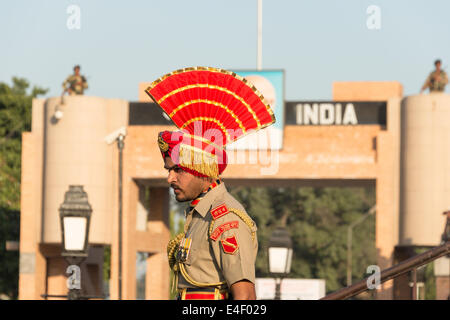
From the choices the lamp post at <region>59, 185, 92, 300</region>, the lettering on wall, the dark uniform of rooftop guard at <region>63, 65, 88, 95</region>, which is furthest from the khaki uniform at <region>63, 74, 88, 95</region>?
the lamp post at <region>59, 185, 92, 300</region>

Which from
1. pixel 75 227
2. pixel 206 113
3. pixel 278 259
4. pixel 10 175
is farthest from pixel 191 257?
pixel 10 175

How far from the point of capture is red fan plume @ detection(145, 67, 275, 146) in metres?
5.76

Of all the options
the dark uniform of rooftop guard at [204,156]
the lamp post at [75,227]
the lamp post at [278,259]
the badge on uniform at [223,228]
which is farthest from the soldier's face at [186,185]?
the lamp post at [278,259]

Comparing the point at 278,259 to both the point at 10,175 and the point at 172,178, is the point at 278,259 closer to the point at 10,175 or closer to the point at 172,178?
the point at 172,178

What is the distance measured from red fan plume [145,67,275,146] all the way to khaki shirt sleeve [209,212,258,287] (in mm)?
539

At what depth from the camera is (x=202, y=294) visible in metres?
5.63

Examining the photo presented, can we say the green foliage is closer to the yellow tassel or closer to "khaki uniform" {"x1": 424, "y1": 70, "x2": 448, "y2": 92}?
"khaki uniform" {"x1": 424, "y1": 70, "x2": 448, "y2": 92}

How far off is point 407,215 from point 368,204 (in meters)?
46.1

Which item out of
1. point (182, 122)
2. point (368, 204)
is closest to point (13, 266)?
point (182, 122)

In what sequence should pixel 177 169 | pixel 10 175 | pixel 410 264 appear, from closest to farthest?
1. pixel 177 169
2. pixel 410 264
3. pixel 10 175

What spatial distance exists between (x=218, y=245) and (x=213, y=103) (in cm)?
83

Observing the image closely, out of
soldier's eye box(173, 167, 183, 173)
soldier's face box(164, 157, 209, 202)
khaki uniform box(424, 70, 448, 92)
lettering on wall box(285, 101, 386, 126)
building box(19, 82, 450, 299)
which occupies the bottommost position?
soldier's face box(164, 157, 209, 202)

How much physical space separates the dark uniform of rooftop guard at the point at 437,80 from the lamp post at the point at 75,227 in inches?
721

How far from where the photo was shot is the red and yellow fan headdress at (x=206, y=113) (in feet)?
18.9
